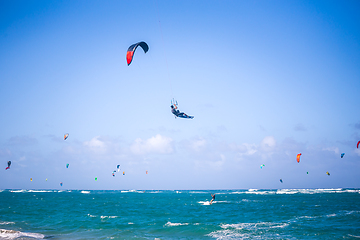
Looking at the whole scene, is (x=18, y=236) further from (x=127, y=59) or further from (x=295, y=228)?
(x=295, y=228)

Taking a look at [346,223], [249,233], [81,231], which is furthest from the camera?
[346,223]

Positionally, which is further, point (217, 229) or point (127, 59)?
point (217, 229)

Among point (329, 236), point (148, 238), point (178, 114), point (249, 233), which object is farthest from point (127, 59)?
point (329, 236)

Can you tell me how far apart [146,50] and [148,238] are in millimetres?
12419

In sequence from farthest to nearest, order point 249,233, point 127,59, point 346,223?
point 346,223
point 249,233
point 127,59

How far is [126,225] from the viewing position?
61.5 feet

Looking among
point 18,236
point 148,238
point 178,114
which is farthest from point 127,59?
point 18,236

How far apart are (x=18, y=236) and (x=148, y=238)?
760cm

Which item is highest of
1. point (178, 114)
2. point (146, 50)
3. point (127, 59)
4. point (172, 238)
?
point (146, 50)

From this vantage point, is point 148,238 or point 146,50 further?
point 146,50

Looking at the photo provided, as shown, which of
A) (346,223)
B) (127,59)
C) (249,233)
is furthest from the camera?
(346,223)

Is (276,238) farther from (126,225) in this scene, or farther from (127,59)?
(127,59)

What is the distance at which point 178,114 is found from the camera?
16.9 m

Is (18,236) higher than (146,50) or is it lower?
lower
